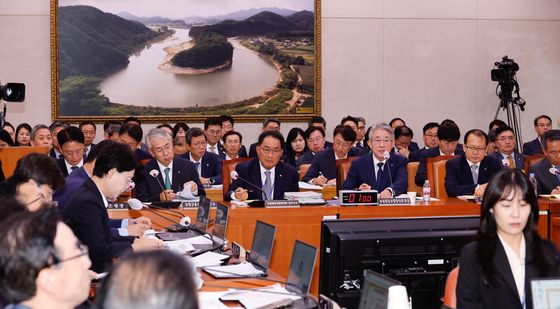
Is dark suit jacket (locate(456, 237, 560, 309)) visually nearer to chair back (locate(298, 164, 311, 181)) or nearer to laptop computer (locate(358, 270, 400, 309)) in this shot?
laptop computer (locate(358, 270, 400, 309))

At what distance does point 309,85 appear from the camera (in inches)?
405

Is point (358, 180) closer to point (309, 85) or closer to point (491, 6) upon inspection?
point (309, 85)

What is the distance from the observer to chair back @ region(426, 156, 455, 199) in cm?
644

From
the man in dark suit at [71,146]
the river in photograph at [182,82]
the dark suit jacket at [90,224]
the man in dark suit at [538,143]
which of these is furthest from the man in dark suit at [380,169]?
the river in photograph at [182,82]

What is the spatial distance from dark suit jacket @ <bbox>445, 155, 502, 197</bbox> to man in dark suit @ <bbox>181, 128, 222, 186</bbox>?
235cm

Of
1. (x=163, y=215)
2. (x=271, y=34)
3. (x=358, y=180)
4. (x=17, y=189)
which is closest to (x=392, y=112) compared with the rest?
(x=271, y=34)

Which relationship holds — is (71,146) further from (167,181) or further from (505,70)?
(505,70)

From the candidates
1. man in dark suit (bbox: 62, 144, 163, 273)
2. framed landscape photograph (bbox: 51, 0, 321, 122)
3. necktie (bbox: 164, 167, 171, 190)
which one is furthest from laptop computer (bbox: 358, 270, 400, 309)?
framed landscape photograph (bbox: 51, 0, 321, 122)

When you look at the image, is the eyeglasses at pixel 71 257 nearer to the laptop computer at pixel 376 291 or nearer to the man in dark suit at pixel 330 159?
the laptop computer at pixel 376 291

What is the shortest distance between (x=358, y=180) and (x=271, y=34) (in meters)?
4.10

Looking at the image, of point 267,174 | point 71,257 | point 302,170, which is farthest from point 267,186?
point 71,257

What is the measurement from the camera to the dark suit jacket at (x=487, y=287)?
109 inches

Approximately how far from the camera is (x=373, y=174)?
21.5 ft

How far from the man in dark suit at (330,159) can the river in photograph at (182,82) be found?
2405 millimetres
